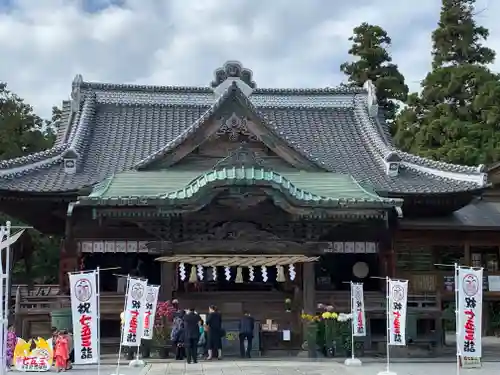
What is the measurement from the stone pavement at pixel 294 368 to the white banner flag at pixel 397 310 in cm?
73

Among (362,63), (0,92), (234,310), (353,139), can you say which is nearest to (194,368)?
(234,310)

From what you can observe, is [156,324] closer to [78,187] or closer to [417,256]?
[78,187]

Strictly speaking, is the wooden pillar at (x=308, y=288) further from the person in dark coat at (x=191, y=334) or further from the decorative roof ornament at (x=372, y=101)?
the decorative roof ornament at (x=372, y=101)

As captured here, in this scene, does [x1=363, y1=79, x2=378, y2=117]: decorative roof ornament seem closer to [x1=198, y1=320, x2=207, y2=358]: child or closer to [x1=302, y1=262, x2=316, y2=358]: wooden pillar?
[x1=302, y1=262, x2=316, y2=358]: wooden pillar

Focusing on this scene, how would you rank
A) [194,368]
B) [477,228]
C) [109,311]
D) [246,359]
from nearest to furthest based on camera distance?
1. [194,368]
2. [246,359]
3. [109,311]
4. [477,228]

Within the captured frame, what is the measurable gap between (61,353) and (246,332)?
15.1 feet

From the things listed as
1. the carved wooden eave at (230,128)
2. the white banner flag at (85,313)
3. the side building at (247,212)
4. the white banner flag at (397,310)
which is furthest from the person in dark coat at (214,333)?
the carved wooden eave at (230,128)

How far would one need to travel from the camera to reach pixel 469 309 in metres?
Result: 14.3

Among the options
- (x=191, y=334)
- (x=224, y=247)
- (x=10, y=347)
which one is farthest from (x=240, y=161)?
(x=10, y=347)

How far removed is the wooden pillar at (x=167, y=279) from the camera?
18.4 metres

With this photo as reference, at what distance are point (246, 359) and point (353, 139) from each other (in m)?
9.82

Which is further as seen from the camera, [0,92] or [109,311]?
[0,92]

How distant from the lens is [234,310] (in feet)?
62.0

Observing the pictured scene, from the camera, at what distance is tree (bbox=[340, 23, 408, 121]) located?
154ft
